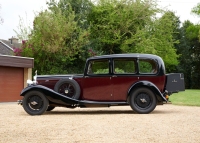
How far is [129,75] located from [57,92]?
2.36 metres

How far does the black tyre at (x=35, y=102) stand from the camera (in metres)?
11.5

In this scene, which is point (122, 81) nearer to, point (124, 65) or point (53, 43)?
point (124, 65)

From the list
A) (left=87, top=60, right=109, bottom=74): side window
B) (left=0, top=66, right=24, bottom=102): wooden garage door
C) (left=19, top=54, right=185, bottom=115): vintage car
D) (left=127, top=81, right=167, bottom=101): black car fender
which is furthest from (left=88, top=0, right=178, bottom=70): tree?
(left=127, top=81, right=167, bottom=101): black car fender

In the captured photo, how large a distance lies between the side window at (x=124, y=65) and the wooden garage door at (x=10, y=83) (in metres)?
12.2

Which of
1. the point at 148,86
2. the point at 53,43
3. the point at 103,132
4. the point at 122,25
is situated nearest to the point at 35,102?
the point at 148,86

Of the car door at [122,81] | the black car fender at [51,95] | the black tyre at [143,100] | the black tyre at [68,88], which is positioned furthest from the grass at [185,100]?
the black car fender at [51,95]

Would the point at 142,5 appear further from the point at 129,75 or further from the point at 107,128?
the point at 107,128

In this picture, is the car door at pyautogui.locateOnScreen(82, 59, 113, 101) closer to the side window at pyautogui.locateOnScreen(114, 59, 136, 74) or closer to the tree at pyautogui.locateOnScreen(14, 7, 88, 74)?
the side window at pyautogui.locateOnScreen(114, 59, 136, 74)

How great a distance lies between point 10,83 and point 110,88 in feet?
41.9

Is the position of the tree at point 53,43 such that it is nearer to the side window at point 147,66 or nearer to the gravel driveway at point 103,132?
the side window at point 147,66

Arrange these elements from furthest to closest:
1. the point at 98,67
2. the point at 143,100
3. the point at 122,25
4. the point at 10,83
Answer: the point at 122,25
the point at 10,83
the point at 98,67
the point at 143,100

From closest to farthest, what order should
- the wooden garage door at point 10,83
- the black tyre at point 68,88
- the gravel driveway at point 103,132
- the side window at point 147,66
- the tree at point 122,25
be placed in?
the gravel driveway at point 103,132 → the black tyre at point 68,88 → the side window at point 147,66 → the wooden garage door at point 10,83 → the tree at point 122,25

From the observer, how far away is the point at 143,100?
11.6 metres

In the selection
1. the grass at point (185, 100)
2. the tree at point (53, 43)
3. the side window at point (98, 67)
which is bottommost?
the grass at point (185, 100)
